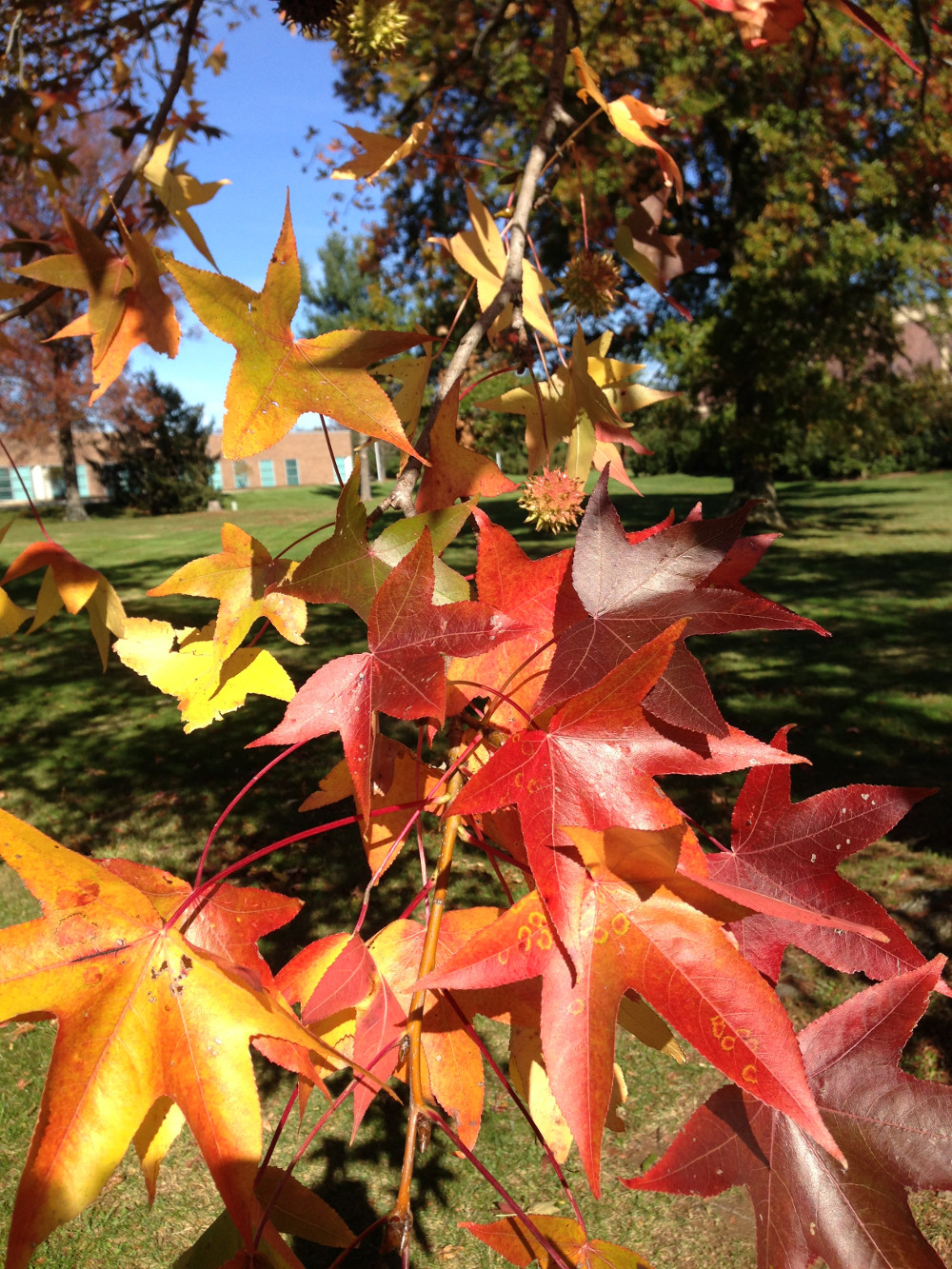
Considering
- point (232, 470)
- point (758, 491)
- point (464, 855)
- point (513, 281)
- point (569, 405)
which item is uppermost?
point (232, 470)

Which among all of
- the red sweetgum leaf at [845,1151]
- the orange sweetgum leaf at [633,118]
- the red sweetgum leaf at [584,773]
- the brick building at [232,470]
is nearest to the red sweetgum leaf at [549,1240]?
the red sweetgum leaf at [845,1151]

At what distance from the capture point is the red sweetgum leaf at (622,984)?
0.55 metres

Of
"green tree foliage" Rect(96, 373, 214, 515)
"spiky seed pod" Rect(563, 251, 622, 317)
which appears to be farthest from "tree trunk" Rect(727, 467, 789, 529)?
"green tree foliage" Rect(96, 373, 214, 515)

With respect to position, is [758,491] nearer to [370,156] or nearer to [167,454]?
[370,156]

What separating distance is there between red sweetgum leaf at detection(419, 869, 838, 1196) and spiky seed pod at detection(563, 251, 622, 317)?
4.83 feet

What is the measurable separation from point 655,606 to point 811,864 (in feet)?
0.98

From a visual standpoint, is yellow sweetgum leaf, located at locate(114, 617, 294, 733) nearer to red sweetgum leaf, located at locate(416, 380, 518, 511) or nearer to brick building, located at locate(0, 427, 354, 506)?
red sweetgum leaf, located at locate(416, 380, 518, 511)

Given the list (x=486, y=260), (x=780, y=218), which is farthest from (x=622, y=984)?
(x=780, y=218)

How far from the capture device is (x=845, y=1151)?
0.71 meters

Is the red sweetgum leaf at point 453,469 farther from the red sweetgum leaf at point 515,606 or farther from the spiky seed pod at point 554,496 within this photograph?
the spiky seed pod at point 554,496

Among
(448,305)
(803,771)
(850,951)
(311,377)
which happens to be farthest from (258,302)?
(448,305)

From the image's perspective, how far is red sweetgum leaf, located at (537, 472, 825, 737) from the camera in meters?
0.62

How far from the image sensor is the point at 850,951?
71 cm

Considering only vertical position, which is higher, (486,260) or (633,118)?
(633,118)
